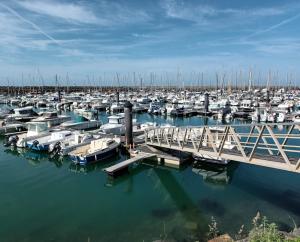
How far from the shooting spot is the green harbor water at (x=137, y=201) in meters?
13.8

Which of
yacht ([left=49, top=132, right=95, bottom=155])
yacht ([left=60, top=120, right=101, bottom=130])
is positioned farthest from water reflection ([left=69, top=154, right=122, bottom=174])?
yacht ([left=60, top=120, right=101, bottom=130])

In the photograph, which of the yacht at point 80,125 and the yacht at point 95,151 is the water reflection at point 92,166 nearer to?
the yacht at point 95,151

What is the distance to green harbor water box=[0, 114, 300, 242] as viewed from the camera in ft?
45.3

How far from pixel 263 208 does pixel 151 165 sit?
429 inches

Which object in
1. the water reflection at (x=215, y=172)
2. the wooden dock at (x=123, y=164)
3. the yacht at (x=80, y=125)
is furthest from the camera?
the yacht at (x=80, y=125)

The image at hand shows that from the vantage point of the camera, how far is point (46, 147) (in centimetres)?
2900

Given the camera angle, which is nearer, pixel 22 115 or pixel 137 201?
pixel 137 201

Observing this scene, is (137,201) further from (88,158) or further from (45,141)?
(45,141)

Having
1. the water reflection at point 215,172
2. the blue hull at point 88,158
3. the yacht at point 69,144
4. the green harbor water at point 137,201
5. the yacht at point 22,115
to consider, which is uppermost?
the yacht at point 22,115

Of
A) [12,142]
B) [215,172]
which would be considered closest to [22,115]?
[12,142]

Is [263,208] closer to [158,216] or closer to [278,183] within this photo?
[278,183]

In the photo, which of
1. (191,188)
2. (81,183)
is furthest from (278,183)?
(81,183)

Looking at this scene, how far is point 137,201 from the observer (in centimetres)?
1762

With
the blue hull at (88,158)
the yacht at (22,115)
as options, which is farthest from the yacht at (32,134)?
the yacht at (22,115)
